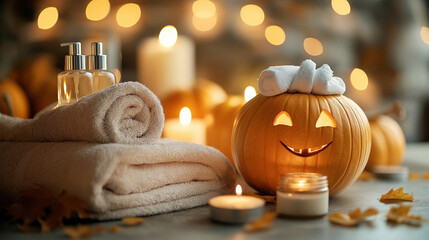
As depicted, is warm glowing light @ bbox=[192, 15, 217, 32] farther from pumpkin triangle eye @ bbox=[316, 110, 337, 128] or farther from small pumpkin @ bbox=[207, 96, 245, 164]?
pumpkin triangle eye @ bbox=[316, 110, 337, 128]

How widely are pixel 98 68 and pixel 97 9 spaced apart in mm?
853

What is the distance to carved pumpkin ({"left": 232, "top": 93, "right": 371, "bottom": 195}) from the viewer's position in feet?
2.90

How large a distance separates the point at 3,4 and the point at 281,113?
1.17 meters

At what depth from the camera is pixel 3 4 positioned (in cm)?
162

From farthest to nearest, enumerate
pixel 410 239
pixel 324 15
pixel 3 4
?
pixel 324 15 → pixel 3 4 → pixel 410 239

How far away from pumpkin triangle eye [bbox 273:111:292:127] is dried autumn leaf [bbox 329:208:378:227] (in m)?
0.19

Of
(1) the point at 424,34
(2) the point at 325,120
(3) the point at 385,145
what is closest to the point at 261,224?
(2) the point at 325,120

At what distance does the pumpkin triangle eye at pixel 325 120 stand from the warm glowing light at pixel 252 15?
1.10 m

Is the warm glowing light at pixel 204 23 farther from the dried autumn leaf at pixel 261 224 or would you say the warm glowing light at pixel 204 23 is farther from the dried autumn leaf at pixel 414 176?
the dried autumn leaf at pixel 261 224

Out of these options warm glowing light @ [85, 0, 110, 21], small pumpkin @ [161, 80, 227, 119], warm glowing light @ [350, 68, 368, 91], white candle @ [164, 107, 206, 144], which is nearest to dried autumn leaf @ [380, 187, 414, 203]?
white candle @ [164, 107, 206, 144]

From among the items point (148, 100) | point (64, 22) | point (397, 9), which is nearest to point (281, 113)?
point (148, 100)

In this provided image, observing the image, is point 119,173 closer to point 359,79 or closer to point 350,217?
point 350,217

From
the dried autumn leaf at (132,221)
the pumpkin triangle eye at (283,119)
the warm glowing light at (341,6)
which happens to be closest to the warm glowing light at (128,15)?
the warm glowing light at (341,6)

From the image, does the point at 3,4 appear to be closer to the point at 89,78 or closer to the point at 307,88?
the point at 89,78
